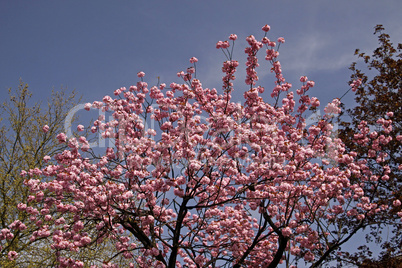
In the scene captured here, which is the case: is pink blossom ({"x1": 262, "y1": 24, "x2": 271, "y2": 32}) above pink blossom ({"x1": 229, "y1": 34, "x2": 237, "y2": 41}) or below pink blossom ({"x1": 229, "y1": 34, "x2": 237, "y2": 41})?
above

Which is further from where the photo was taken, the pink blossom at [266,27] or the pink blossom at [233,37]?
the pink blossom at [266,27]

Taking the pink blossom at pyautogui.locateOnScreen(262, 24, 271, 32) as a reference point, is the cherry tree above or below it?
below

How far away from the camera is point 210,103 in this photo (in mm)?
10703

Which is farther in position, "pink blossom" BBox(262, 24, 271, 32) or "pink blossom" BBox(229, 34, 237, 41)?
"pink blossom" BBox(262, 24, 271, 32)

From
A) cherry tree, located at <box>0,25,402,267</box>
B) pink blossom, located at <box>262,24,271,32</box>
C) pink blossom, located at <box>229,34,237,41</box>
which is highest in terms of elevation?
pink blossom, located at <box>262,24,271,32</box>

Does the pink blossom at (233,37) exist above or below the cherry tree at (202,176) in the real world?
above

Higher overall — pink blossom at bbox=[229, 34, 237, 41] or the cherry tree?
pink blossom at bbox=[229, 34, 237, 41]

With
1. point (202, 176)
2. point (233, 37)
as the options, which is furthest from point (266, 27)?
point (202, 176)

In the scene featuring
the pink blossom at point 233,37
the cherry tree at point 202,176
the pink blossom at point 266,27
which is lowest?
the cherry tree at point 202,176

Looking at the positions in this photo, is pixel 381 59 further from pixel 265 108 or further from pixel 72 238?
pixel 72 238

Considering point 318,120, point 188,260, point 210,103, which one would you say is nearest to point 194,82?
point 210,103

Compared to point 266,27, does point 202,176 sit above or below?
below

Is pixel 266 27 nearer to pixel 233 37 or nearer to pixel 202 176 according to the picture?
pixel 233 37

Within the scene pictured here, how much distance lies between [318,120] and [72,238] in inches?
296
